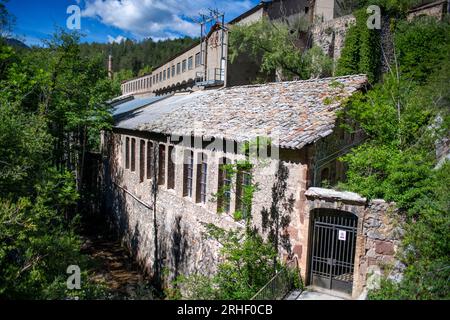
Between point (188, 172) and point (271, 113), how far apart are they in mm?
4291

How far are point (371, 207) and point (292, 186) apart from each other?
200cm

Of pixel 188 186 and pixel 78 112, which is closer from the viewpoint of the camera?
pixel 188 186

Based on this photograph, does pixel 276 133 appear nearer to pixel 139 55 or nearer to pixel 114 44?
pixel 139 55

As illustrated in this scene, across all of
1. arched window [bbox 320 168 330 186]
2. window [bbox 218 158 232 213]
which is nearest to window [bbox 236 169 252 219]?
window [bbox 218 158 232 213]

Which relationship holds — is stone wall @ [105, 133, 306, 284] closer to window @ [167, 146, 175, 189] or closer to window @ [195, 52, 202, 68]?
window @ [167, 146, 175, 189]

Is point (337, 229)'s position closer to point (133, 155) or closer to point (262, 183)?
point (262, 183)

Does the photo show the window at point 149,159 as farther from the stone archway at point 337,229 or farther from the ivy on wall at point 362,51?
the ivy on wall at point 362,51

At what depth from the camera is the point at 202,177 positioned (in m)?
13.2

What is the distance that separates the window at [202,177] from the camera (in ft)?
42.5

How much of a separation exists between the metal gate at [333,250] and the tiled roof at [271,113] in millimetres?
2167

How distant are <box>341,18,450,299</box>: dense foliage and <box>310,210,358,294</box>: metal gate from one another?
94cm
